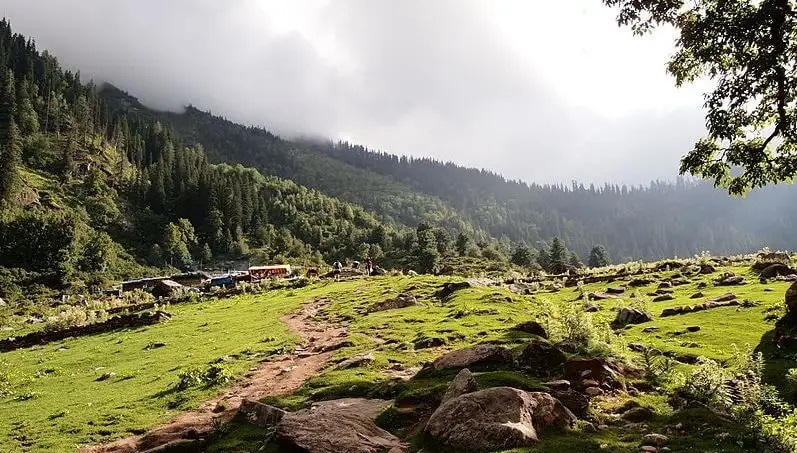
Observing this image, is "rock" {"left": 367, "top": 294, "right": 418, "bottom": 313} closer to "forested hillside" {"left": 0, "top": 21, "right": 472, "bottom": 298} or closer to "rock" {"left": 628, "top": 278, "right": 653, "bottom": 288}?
"rock" {"left": 628, "top": 278, "right": 653, "bottom": 288}

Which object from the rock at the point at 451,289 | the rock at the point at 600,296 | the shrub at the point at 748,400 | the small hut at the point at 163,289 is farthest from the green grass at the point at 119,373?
the small hut at the point at 163,289

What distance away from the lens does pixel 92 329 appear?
53000 millimetres

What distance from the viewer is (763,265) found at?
148 ft

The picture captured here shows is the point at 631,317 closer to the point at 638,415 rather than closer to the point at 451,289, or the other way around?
the point at 638,415

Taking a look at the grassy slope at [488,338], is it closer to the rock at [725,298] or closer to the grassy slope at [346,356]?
the grassy slope at [346,356]

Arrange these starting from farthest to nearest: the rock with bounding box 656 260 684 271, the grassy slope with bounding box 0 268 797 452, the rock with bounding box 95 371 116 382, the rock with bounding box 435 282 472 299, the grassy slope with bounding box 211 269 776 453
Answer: the rock with bounding box 656 260 684 271
the rock with bounding box 435 282 472 299
the rock with bounding box 95 371 116 382
the grassy slope with bounding box 0 268 797 452
the grassy slope with bounding box 211 269 776 453

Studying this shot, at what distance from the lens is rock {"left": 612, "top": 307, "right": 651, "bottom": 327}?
30.5 meters

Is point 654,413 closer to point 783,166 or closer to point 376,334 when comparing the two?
point 783,166

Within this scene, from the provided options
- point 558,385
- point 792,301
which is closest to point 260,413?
point 558,385

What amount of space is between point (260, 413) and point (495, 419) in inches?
359

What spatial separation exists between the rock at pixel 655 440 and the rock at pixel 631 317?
62.5ft

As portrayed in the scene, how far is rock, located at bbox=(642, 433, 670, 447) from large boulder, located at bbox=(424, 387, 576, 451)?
191 cm

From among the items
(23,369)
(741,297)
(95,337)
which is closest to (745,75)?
(741,297)

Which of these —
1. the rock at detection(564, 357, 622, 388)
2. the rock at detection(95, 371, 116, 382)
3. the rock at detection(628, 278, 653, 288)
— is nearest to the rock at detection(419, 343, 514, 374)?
the rock at detection(564, 357, 622, 388)
